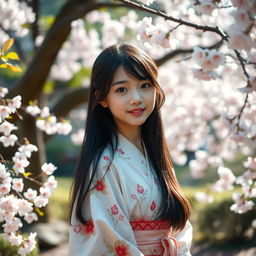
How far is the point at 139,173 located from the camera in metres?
2.47

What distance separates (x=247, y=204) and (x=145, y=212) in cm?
123

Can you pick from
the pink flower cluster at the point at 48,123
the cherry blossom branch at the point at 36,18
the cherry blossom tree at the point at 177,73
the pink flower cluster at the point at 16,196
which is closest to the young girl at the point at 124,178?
the cherry blossom tree at the point at 177,73

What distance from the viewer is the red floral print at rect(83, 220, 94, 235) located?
234 cm

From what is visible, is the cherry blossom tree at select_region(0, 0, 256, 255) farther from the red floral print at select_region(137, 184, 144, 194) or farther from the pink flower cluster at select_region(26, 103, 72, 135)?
the red floral print at select_region(137, 184, 144, 194)

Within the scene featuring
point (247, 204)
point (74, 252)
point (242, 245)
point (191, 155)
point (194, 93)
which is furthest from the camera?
point (191, 155)

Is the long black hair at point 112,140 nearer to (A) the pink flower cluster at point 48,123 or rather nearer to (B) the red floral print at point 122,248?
(B) the red floral print at point 122,248

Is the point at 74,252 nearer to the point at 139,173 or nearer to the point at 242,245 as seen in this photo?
the point at 139,173

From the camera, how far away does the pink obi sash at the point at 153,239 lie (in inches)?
92.7

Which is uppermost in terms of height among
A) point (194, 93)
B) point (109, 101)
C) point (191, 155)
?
point (191, 155)

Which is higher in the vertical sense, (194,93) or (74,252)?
(194,93)

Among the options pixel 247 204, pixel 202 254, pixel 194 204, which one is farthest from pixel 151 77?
pixel 194 204

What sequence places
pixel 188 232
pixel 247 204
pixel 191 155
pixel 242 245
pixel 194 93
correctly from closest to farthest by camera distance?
pixel 188 232
pixel 247 204
pixel 242 245
pixel 194 93
pixel 191 155

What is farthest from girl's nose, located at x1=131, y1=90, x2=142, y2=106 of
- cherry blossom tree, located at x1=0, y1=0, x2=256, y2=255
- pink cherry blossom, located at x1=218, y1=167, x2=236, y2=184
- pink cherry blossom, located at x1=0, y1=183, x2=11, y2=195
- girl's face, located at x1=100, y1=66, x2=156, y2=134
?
pink cherry blossom, located at x1=218, y1=167, x2=236, y2=184

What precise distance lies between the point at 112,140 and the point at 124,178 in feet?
0.76
